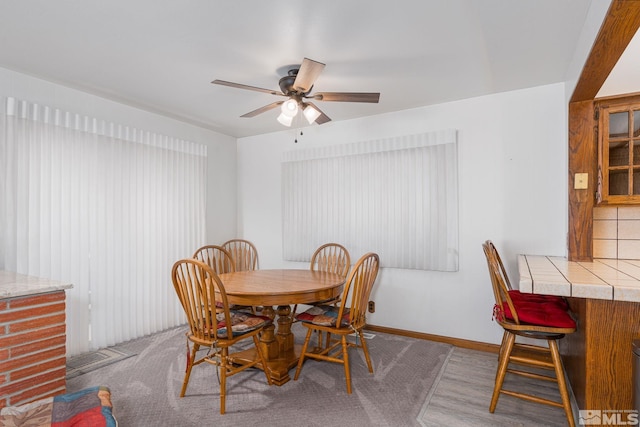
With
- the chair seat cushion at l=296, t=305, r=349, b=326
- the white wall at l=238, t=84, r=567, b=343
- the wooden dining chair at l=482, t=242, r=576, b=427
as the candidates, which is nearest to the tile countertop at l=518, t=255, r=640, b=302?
the wooden dining chair at l=482, t=242, r=576, b=427

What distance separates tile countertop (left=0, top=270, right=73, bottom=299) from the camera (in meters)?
1.94

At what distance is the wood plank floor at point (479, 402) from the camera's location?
2012 millimetres

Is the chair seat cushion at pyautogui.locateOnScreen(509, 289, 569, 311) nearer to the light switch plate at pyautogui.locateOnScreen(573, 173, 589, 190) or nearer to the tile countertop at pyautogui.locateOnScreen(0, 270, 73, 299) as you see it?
the light switch plate at pyautogui.locateOnScreen(573, 173, 589, 190)

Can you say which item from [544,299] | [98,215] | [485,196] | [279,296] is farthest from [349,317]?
[98,215]

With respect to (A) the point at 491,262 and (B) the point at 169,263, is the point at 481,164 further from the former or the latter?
(B) the point at 169,263

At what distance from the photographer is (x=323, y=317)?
2.54 metres

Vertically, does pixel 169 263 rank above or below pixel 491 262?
below

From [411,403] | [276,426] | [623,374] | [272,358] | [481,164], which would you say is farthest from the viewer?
[481,164]

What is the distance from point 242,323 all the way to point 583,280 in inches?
82.0

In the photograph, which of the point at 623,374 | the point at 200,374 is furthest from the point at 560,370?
the point at 200,374

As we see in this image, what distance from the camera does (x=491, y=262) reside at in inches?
78.4

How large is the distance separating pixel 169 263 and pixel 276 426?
7.76 ft

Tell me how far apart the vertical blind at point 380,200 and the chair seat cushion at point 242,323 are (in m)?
1.59

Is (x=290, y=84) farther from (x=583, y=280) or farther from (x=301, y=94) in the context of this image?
(x=583, y=280)
